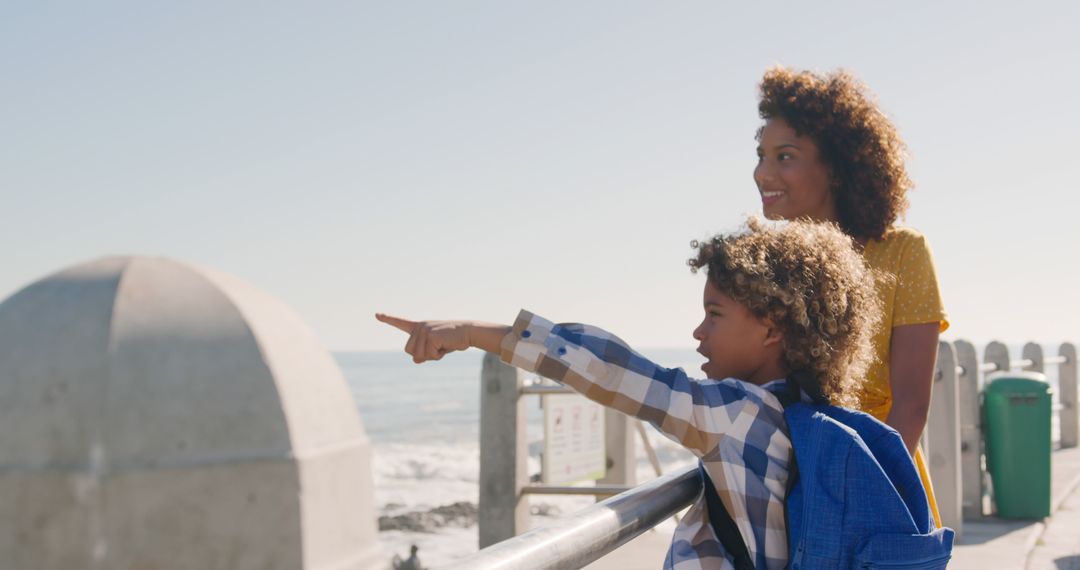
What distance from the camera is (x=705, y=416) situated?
4.60 feet

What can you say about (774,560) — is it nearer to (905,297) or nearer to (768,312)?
(768,312)

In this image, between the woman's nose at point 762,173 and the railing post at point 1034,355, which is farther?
the railing post at point 1034,355

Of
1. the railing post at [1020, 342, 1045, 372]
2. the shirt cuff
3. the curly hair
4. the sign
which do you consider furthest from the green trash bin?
the shirt cuff

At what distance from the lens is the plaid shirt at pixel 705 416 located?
139 cm

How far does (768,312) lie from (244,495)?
8.98 feet

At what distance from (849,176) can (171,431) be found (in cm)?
301

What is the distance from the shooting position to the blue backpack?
1.29 m

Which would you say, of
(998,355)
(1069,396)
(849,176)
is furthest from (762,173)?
(1069,396)

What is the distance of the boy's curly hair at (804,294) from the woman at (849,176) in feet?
1.34

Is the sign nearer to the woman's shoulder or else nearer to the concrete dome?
the concrete dome

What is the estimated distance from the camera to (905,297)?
201cm

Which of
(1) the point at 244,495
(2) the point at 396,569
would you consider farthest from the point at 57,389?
(2) the point at 396,569

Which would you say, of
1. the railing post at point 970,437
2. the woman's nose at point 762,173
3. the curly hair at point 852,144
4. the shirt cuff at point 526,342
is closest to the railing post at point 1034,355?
the railing post at point 970,437

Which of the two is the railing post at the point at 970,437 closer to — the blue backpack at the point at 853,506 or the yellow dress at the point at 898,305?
the yellow dress at the point at 898,305
